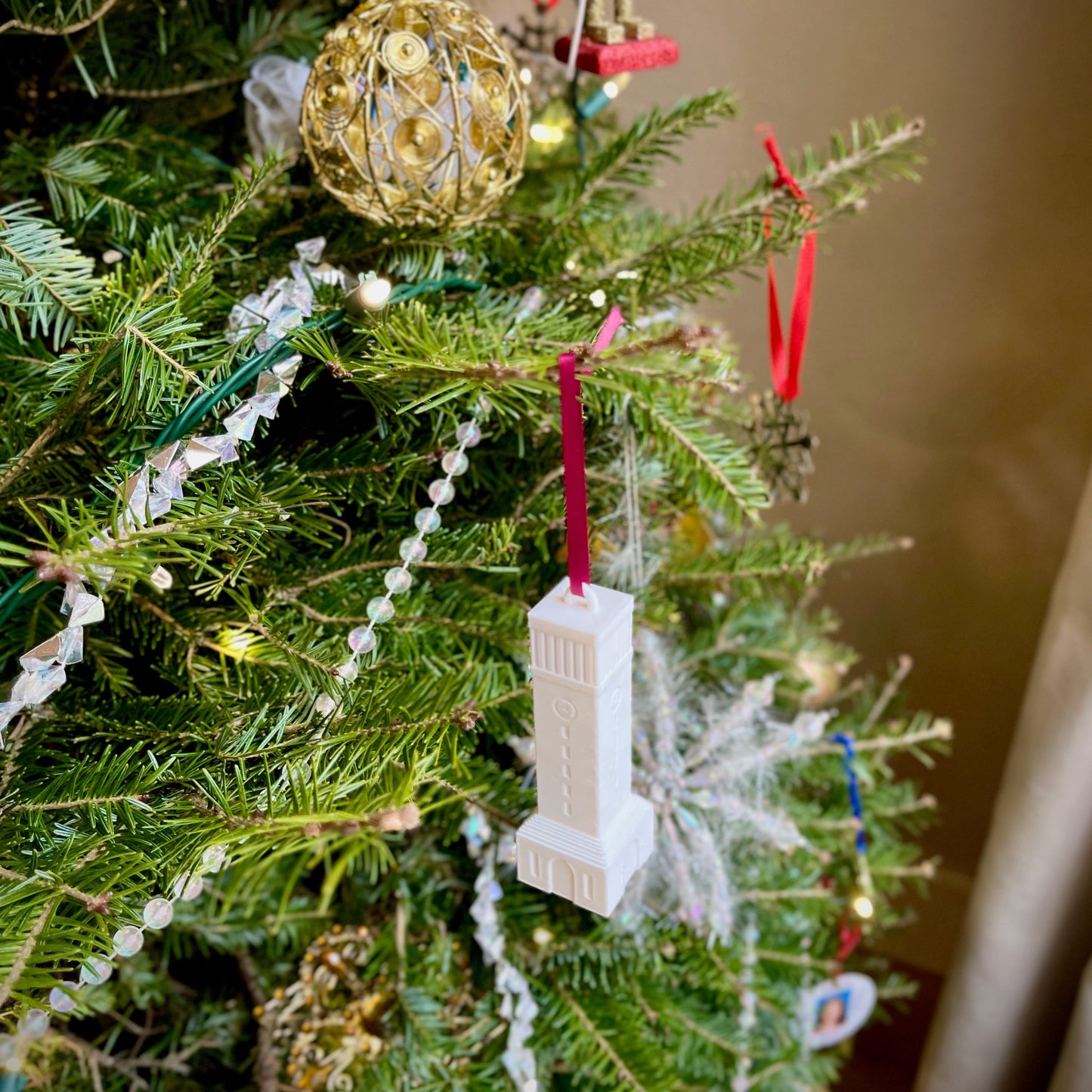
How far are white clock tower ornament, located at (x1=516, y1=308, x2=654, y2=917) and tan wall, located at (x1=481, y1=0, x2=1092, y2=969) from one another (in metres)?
0.64

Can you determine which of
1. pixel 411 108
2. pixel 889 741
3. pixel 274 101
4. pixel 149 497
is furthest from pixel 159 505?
pixel 889 741

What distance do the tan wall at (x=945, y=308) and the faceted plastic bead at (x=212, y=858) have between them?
825mm

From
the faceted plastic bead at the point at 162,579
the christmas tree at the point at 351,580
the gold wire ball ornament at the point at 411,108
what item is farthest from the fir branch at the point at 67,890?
the gold wire ball ornament at the point at 411,108

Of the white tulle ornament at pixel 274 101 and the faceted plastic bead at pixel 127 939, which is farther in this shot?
the white tulle ornament at pixel 274 101

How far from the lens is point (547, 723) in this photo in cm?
35

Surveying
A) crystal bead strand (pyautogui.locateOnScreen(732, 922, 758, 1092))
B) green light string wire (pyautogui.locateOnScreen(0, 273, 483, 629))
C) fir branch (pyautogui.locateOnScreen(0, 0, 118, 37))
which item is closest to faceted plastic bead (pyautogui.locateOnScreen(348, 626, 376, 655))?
green light string wire (pyautogui.locateOnScreen(0, 273, 483, 629))

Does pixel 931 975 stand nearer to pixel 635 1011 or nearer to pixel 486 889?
pixel 635 1011

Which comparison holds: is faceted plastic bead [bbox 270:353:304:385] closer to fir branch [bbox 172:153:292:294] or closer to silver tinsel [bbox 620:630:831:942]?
fir branch [bbox 172:153:292:294]

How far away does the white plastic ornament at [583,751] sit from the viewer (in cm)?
34

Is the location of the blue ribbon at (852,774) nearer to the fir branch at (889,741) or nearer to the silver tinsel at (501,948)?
the fir branch at (889,741)

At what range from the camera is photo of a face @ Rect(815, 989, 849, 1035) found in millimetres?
875

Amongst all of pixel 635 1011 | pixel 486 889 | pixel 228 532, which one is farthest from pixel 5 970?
pixel 635 1011

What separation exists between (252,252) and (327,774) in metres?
0.28

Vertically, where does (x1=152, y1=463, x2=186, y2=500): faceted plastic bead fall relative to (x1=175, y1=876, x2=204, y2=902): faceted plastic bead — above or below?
above
